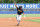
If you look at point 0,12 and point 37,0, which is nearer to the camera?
point 0,12

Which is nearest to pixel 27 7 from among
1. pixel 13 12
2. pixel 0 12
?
pixel 13 12

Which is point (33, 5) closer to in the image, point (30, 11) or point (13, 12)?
point (30, 11)

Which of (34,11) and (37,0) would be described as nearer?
(34,11)

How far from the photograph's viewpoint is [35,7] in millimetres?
34719

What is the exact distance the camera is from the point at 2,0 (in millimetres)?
42031

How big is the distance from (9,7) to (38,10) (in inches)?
284

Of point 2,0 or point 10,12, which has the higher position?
point 2,0

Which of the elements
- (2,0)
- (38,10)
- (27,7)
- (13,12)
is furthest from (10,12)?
(2,0)

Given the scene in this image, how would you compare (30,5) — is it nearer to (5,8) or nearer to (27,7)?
(27,7)

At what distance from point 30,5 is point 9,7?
5224mm

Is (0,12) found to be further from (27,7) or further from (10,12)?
(27,7)

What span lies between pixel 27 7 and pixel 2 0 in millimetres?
10548

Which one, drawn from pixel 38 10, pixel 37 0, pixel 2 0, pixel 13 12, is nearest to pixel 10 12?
pixel 13 12

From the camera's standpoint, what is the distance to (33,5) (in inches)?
1369
